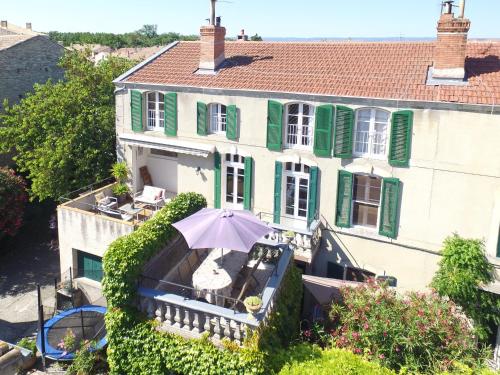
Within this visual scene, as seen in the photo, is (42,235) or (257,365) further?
(42,235)

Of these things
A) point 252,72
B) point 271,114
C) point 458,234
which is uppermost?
point 252,72

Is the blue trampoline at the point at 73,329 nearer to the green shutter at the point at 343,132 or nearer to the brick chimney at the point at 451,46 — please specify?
the green shutter at the point at 343,132

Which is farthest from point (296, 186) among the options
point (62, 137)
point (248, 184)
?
point (62, 137)

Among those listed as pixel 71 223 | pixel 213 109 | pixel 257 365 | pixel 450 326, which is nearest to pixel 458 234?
pixel 450 326

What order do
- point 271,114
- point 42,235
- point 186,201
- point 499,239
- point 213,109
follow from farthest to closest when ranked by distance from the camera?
point 42,235
point 213,109
point 271,114
point 499,239
point 186,201

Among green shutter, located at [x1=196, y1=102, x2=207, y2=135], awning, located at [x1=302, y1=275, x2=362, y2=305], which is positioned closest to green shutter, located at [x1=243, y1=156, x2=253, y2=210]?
green shutter, located at [x1=196, y1=102, x2=207, y2=135]

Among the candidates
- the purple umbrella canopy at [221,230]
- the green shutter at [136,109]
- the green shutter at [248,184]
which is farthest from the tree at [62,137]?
the purple umbrella canopy at [221,230]

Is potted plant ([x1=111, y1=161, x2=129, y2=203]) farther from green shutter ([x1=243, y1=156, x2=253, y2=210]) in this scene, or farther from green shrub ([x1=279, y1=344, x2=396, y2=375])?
green shrub ([x1=279, y1=344, x2=396, y2=375])

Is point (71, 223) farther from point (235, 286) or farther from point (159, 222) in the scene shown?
point (235, 286)
